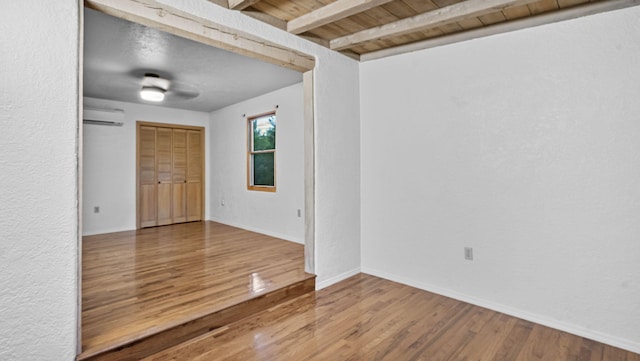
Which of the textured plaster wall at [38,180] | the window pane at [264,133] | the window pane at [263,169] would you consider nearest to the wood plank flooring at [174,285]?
the textured plaster wall at [38,180]

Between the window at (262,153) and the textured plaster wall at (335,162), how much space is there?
203 cm

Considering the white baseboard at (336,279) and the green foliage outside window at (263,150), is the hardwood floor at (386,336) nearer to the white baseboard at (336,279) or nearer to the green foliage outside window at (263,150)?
the white baseboard at (336,279)

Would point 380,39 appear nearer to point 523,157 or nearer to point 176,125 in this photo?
point 523,157

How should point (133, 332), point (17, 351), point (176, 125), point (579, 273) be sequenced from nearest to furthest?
point (17, 351) → point (133, 332) → point (579, 273) → point (176, 125)

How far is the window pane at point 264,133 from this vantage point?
212 inches

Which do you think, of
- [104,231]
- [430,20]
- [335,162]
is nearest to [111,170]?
[104,231]

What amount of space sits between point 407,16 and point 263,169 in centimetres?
358

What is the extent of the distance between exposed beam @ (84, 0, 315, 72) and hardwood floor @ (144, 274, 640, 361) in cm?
218

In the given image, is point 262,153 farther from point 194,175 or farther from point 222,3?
point 222,3

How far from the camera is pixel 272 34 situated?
2754mm

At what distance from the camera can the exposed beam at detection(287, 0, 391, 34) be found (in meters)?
2.34

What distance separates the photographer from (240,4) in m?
2.32

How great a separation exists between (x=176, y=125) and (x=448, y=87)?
5356 mm

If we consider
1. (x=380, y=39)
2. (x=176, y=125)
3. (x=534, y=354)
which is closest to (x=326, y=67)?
(x=380, y=39)
